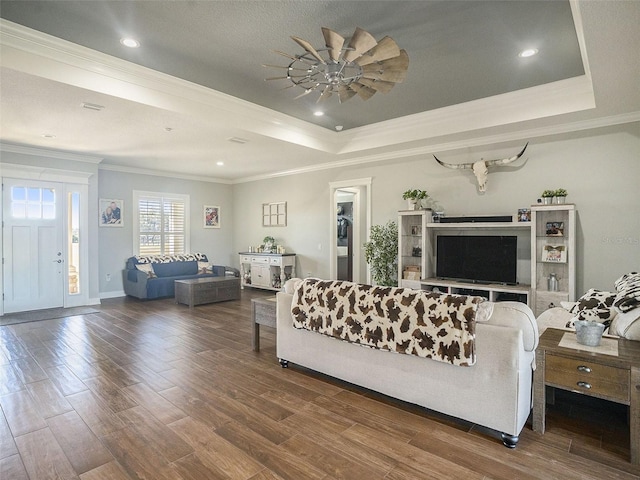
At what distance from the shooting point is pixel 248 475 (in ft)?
6.56

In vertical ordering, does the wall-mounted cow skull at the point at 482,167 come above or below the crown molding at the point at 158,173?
below

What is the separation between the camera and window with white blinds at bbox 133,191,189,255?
8.03 m

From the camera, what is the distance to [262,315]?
13.0ft

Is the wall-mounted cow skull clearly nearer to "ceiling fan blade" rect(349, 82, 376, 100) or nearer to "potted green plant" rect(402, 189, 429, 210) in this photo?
"potted green plant" rect(402, 189, 429, 210)

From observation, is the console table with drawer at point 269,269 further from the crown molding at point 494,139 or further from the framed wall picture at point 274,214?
the crown molding at point 494,139

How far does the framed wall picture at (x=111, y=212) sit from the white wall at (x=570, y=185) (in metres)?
4.43

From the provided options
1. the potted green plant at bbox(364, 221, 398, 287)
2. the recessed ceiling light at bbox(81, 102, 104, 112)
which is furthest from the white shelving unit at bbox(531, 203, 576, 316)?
the recessed ceiling light at bbox(81, 102, 104, 112)

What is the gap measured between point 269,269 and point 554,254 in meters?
5.51

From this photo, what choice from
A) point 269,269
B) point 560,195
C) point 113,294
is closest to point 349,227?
point 269,269

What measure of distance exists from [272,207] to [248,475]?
278 inches

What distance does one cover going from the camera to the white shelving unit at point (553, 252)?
4512 millimetres

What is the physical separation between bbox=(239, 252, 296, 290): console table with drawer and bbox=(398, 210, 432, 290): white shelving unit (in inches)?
113

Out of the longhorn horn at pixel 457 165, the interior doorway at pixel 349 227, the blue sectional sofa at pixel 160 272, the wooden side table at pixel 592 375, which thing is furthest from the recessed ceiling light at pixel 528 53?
the blue sectional sofa at pixel 160 272

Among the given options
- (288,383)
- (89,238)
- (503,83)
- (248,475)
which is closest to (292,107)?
(503,83)
